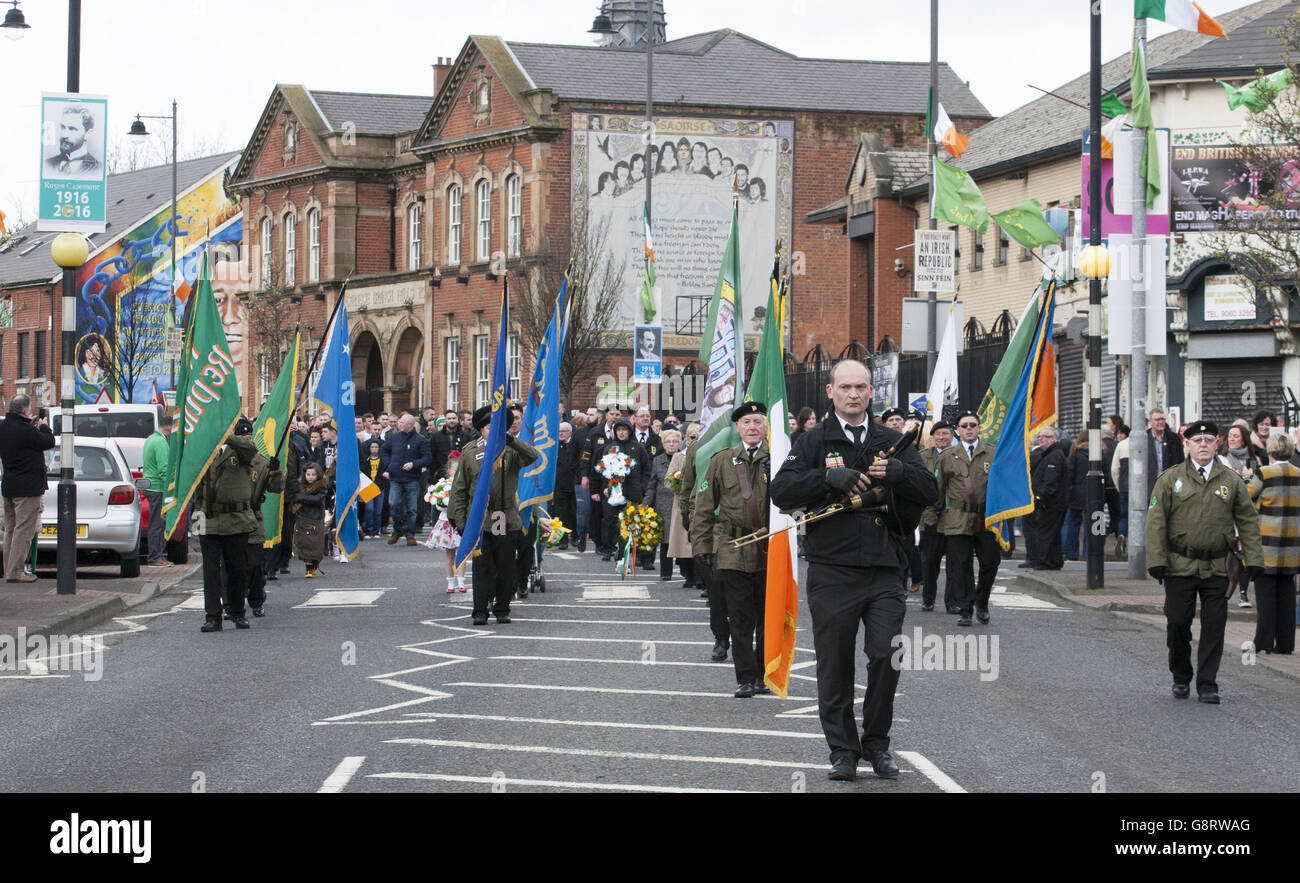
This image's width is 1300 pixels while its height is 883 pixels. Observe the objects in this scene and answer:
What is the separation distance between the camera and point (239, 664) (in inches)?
527

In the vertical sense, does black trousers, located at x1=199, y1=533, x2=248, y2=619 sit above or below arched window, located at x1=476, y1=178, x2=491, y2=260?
below

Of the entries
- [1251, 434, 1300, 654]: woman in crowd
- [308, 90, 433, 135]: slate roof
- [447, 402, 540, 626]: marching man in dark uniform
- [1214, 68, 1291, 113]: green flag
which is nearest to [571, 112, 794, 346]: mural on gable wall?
[308, 90, 433, 135]: slate roof

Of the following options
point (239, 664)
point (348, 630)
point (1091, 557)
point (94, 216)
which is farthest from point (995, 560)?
point (94, 216)

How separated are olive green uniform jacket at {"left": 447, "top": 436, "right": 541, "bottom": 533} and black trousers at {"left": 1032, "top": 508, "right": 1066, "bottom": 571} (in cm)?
869

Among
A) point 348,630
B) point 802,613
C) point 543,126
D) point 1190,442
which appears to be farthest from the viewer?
point 543,126

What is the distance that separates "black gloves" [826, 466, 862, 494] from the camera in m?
8.42

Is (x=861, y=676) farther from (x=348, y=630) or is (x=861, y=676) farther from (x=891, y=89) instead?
(x=891, y=89)

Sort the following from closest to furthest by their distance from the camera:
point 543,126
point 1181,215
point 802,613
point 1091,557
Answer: point 802,613
point 1091,557
point 1181,215
point 543,126

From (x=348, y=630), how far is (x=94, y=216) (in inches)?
209

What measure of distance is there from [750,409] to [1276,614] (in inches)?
201

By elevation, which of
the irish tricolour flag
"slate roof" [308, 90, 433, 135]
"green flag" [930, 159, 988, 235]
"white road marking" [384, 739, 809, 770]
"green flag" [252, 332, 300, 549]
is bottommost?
"white road marking" [384, 739, 809, 770]

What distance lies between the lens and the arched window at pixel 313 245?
61875mm

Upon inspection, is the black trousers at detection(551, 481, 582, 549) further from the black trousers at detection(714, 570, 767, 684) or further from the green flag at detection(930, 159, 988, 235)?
the black trousers at detection(714, 570, 767, 684)

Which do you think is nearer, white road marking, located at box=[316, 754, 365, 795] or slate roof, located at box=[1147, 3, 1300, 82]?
white road marking, located at box=[316, 754, 365, 795]
